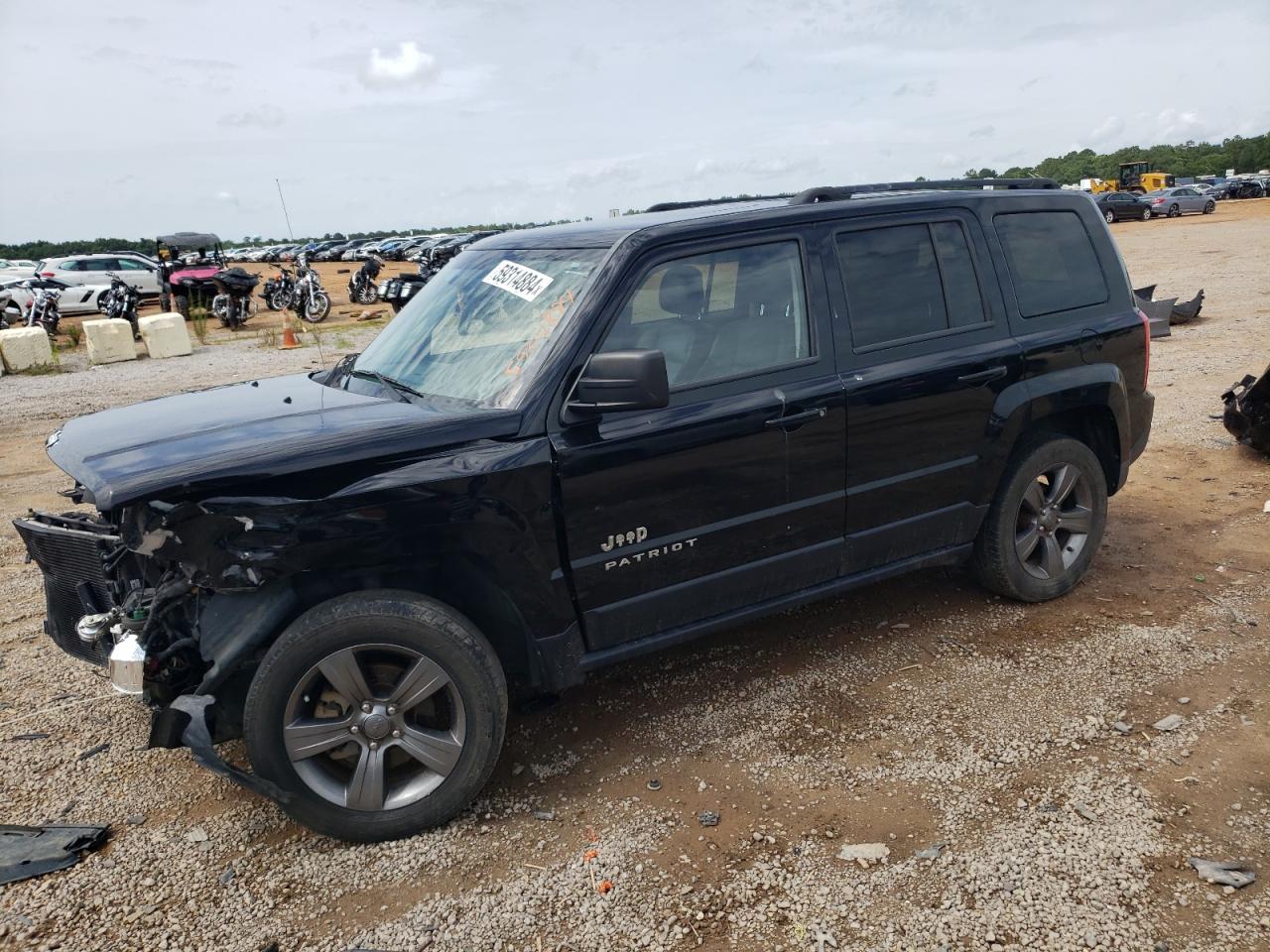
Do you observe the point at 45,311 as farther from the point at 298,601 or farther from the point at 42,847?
the point at 298,601

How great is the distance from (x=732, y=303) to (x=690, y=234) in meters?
0.32

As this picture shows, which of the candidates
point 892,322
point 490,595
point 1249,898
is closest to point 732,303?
point 892,322

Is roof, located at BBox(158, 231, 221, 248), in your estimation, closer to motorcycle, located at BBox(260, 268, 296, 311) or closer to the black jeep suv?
motorcycle, located at BBox(260, 268, 296, 311)

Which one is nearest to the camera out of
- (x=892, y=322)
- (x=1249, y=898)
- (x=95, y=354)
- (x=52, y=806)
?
(x=1249, y=898)

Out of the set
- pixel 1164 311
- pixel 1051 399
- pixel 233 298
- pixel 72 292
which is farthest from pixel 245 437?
pixel 72 292

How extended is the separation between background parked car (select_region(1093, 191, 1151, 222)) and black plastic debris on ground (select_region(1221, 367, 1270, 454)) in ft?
135

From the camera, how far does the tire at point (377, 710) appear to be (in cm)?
284

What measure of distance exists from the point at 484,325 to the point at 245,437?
3.49 ft

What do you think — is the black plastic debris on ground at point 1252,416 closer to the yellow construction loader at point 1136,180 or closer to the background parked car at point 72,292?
the background parked car at point 72,292

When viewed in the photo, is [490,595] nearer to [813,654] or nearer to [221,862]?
[221,862]

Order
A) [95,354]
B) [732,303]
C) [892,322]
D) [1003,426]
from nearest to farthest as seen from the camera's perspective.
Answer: [732,303], [892,322], [1003,426], [95,354]

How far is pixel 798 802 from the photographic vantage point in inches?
125

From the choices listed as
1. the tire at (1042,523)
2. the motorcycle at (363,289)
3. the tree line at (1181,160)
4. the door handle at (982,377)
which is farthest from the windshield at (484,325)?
the tree line at (1181,160)

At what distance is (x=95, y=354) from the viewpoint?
16266 mm
